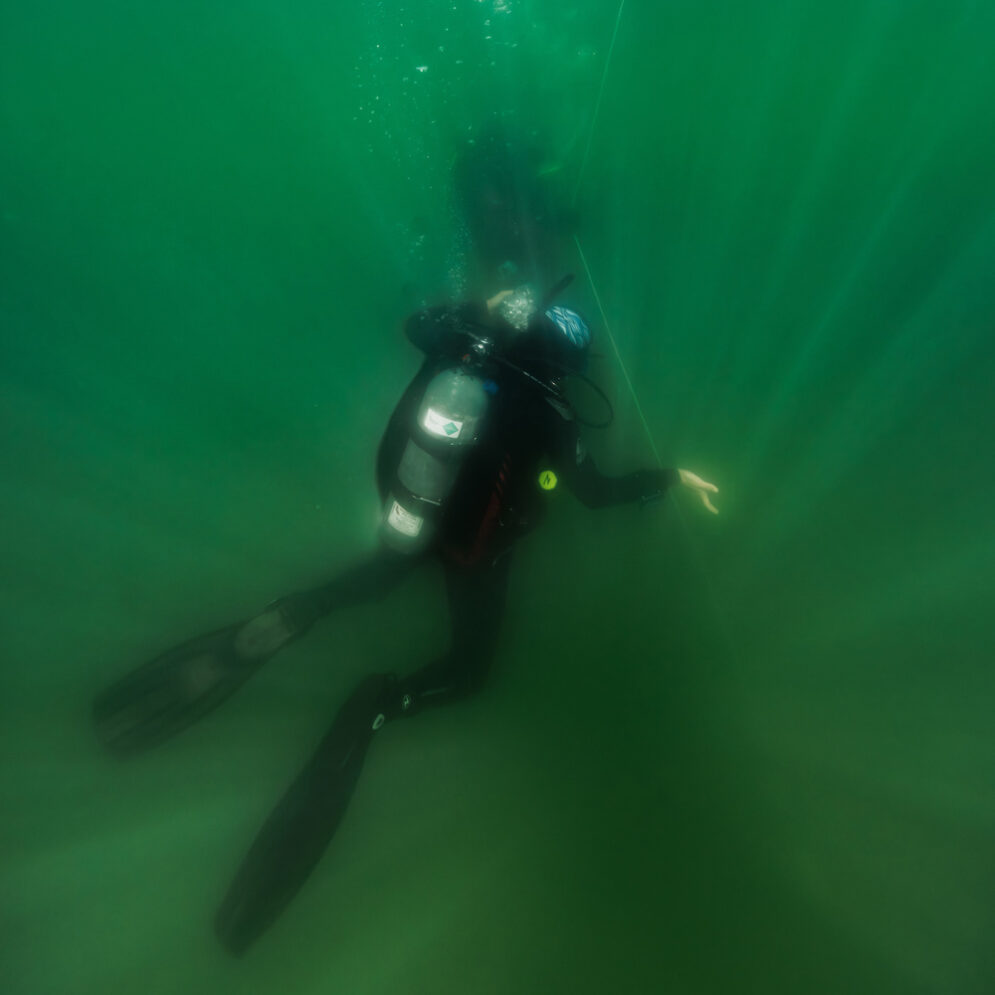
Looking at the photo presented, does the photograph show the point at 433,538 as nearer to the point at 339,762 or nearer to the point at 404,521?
the point at 404,521

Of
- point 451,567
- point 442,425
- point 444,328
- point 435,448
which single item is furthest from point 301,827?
point 444,328

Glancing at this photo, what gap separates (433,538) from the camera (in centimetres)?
244

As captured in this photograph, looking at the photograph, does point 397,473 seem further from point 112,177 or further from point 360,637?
point 112,177

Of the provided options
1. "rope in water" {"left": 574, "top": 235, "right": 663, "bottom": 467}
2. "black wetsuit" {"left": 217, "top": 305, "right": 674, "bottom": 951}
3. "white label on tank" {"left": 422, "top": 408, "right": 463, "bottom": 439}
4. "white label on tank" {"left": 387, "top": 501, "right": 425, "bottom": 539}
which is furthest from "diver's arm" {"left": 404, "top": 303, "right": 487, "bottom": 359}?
"rope in water" {"left": 574, "top": 235, "right": 663, "bottom": 467}

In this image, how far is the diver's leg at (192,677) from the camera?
2.86m

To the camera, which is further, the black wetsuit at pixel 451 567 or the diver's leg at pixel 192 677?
the diver's leg at pixel 192 677

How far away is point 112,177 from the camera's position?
21.2 feet

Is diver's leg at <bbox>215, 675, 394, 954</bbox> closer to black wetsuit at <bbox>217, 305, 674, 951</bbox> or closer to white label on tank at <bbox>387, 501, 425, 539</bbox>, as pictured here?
black wetsuit at <bbox>217, 305, 674, 951</bbox>

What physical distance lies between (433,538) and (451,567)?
1.64 ft

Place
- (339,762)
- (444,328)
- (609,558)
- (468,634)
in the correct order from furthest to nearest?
(609,558) < (468,634) < (339,762) < (444,328)

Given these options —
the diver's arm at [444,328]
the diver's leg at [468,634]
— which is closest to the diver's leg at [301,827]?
the diver's leg at [468,634]

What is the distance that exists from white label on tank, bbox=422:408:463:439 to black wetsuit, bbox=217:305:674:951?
0.14 metres

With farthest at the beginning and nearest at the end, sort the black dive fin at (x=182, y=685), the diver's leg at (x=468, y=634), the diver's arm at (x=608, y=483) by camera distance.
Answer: the diver's leg at (x=468, y=634)
the black dive fin at (x=182, y=685)
the diver's arm at (x=608, y=483)

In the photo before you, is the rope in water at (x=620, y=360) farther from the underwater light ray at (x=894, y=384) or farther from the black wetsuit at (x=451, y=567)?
the black wetsuit at (x=451, y=567)
